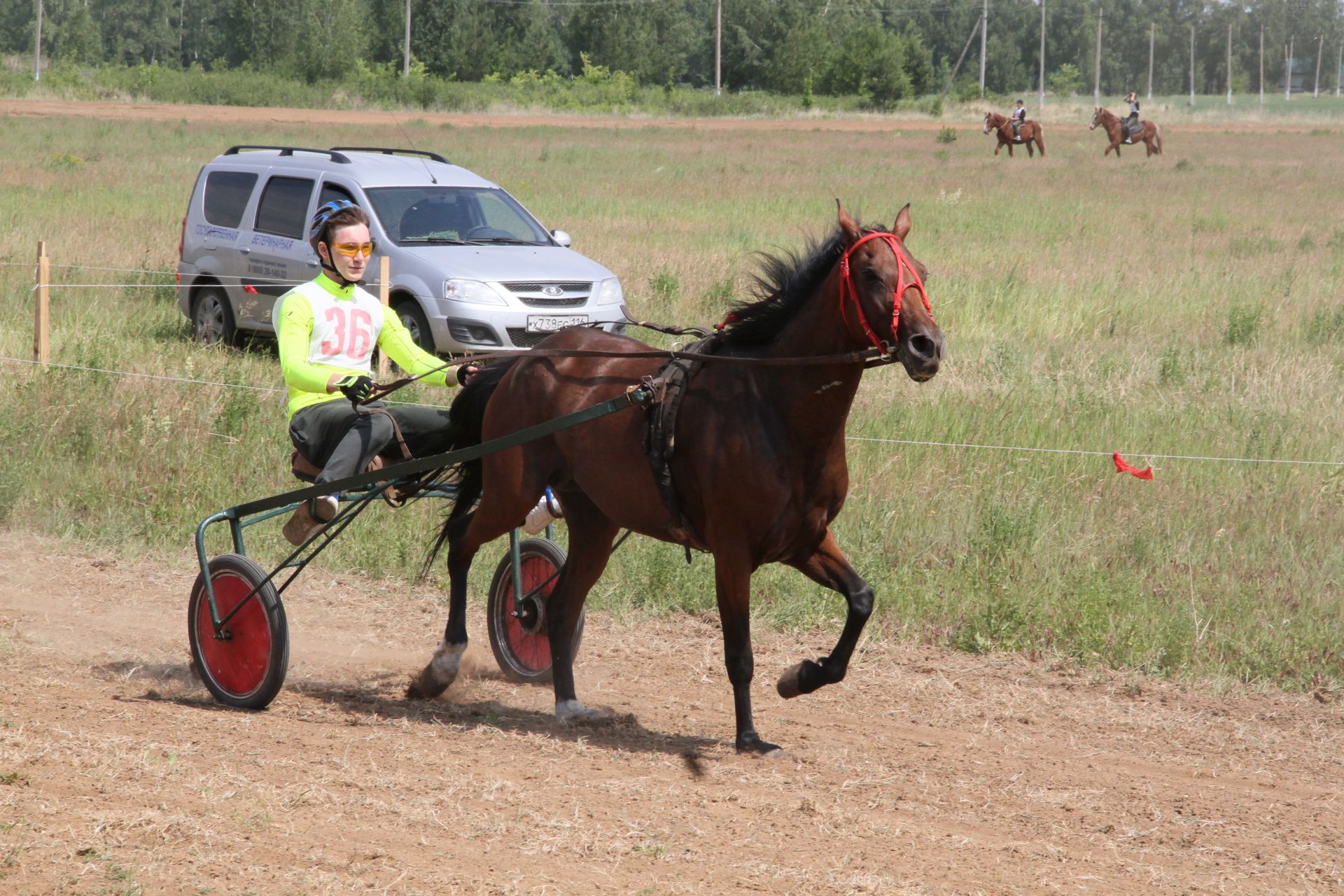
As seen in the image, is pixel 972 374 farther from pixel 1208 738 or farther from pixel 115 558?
pixel 115 558

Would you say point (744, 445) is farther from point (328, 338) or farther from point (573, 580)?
point (328, 338)

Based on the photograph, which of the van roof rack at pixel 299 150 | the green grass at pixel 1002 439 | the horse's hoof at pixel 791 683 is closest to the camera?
the horse's hoof at pixel 791 683

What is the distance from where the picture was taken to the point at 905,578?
780cm

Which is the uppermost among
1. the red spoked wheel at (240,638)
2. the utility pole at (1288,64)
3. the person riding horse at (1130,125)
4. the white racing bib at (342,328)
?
the utility pole at (1288,64)

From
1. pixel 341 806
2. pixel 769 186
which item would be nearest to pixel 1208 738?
pixel 341 806

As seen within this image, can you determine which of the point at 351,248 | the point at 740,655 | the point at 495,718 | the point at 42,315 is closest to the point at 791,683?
the point at 740,655

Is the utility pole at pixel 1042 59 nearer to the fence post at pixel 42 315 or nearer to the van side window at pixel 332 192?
the van side window at pixel 332 192

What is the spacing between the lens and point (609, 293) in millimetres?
13164

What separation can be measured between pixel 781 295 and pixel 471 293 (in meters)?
7.30

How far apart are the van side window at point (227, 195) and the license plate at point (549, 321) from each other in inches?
143

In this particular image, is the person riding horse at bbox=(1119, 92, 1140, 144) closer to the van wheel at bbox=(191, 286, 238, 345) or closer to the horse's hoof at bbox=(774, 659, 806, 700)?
the van wheel at bbox=(191, 286, 238, 345)

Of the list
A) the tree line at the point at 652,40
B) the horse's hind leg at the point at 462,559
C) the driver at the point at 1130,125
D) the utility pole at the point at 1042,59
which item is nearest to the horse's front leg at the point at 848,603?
the horse's hind leg at the point at 462,559

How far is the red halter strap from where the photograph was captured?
189 inches

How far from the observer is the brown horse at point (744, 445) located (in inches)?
198
